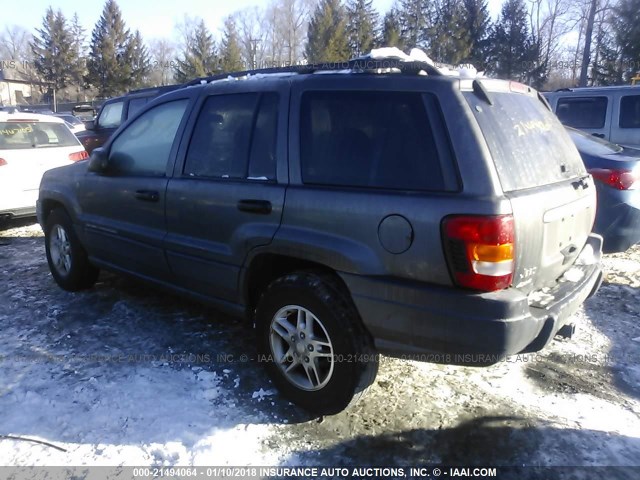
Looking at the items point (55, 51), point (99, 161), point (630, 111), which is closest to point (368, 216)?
point (99, 161)

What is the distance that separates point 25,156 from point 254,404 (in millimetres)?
5864

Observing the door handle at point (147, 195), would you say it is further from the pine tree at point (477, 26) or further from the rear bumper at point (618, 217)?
the pine tree at point (477, 26)


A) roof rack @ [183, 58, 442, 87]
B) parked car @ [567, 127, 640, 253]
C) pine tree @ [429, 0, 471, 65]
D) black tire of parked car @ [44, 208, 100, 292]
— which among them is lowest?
black tire of parked car @ [44, 208, 100, 292]

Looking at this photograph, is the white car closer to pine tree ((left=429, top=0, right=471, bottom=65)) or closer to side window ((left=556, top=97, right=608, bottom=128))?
side window ((left=556, top=97, right=608, bottom=128))

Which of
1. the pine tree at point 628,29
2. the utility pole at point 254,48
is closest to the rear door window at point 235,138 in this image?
the pine tree at point 628,29

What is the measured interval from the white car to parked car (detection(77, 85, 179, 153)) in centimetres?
311

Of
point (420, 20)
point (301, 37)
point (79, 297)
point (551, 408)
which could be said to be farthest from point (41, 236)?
point (301, 37)

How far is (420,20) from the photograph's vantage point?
4281 cm

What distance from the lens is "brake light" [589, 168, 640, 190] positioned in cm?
478

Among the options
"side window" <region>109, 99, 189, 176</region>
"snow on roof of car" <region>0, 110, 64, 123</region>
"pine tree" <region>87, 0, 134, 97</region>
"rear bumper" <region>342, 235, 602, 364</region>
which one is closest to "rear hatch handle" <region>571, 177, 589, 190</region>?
"rear bumper" <region>342, 235, 602, 364</region>

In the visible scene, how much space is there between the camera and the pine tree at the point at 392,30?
41062 mm

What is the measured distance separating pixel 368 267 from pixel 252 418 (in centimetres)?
114

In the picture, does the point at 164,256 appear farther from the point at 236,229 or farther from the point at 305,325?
the point at 305,325

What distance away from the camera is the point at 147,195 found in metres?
3.69
